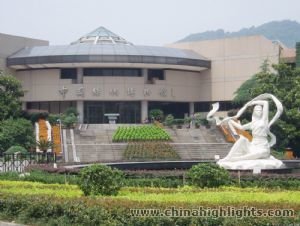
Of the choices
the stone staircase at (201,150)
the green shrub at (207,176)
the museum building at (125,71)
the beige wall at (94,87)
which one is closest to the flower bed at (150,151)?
the stone staircase at (201,150)

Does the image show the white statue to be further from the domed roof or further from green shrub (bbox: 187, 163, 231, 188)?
the domed roof

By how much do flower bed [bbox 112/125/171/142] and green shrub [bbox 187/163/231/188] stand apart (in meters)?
22.4

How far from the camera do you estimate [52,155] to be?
28812 millimetres

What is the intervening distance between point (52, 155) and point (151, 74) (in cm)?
2323

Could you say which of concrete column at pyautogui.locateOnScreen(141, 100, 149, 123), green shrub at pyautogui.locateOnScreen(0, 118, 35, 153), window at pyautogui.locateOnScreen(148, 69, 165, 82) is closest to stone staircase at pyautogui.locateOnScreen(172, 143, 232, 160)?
green shrub at pyautogui.locateOnScreen(0, 118, 35, 153)

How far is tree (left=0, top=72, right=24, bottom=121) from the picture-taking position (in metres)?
39.0

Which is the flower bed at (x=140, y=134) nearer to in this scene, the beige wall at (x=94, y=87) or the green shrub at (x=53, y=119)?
the green shrub at (x=53, y=119)

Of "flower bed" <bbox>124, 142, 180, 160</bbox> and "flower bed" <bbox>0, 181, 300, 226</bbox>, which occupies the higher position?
"flower bed" <bbox>0, 181, 300, 226</bbox>

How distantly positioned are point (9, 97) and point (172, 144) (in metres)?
11.4

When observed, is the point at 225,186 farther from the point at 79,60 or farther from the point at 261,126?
the point at 79,60

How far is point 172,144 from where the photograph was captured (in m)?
36.4

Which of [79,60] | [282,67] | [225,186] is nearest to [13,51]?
[79,60]

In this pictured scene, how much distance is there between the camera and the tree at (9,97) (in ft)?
128

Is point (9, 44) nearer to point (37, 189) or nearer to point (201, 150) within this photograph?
point (201, 150)
